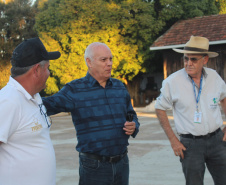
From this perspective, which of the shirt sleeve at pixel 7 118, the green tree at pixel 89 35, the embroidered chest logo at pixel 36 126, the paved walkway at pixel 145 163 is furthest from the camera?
the green tree at pixel 89 35

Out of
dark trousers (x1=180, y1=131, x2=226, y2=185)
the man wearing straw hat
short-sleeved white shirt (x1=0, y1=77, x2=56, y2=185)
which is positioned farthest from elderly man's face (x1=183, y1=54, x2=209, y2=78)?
short-sleeved white shirt (x1=0, y1=77, x2=56, y2=185)

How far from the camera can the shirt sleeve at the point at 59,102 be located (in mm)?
3100

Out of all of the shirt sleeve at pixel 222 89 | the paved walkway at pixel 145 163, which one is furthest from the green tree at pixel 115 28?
the shirt sleeve at pixel 222 89

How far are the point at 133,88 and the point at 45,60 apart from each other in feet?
64.6

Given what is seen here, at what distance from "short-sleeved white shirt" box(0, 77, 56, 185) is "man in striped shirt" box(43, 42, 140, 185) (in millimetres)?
774

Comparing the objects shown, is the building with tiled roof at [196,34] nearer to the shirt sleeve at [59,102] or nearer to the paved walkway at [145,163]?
the paved walkway at [145,163]

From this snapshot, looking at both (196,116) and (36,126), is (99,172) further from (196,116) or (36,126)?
(196,116)

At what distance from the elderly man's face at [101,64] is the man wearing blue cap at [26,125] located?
0.89 metres

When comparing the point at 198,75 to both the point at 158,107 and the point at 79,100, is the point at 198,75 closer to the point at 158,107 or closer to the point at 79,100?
the point at 158,107

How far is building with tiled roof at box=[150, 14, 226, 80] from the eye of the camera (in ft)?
55.8

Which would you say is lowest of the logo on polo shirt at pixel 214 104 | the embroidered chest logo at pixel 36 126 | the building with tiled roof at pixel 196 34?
the building with tiled roof at pixel 196 34

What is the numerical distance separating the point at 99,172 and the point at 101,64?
1026mm

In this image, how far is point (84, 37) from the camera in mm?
19172

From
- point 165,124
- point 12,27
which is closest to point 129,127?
point 165,124
